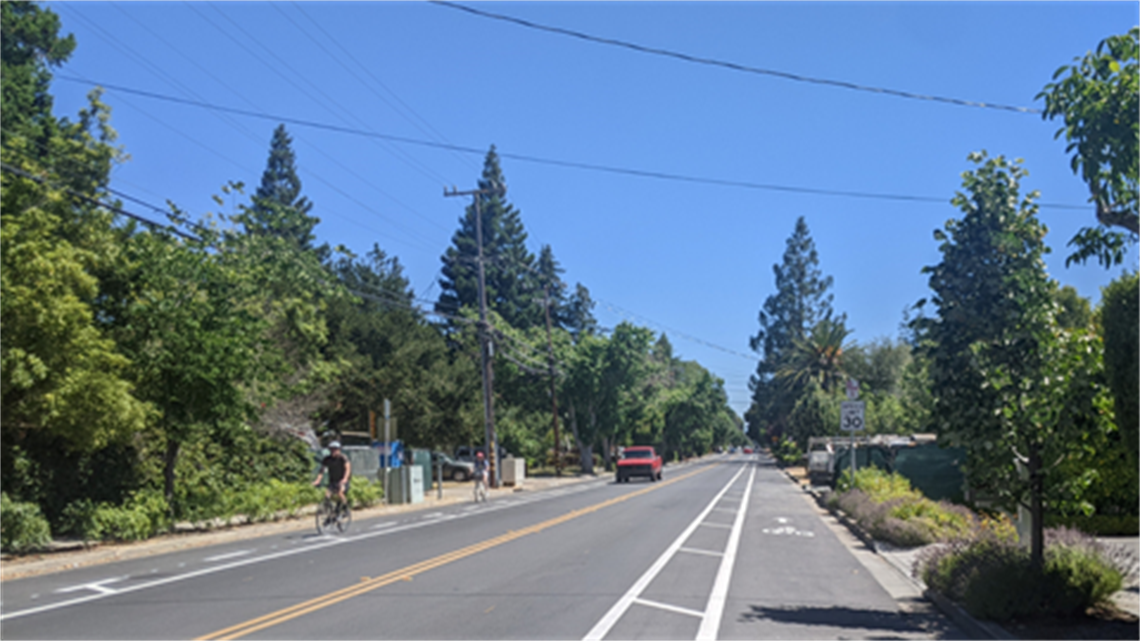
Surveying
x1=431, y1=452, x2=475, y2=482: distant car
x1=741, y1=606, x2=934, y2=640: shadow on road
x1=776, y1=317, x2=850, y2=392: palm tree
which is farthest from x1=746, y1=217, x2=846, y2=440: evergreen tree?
x1=741, y1=606, x2=934, y2=640: shadow on road

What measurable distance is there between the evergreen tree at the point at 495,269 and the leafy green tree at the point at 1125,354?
78187mm

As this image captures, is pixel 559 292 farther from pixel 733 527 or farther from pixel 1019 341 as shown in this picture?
pixel 1019 341

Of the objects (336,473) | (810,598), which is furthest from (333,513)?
(810,598)

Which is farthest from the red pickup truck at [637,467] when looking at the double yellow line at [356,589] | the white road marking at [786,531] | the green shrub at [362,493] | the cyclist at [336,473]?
the cyclist at [336,473]

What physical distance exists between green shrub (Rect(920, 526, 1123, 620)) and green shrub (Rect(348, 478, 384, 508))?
21428 millimetres

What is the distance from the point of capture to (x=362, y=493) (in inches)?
1139

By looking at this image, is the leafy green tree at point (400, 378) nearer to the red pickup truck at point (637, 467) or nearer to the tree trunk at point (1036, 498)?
the red pickup truck at point (637, 467)

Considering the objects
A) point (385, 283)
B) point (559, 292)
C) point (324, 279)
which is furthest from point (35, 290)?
point (559, 292)

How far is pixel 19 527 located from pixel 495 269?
7186cm

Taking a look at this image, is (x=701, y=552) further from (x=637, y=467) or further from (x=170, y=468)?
(x=637, y=467)

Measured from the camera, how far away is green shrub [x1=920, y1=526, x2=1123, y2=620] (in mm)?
8930

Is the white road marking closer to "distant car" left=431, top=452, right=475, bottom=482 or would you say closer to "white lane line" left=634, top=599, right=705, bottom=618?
"white lane line" left=634, top=599, right=705, bottom=618

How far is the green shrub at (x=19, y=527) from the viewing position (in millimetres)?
15758

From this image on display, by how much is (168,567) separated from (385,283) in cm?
5636
